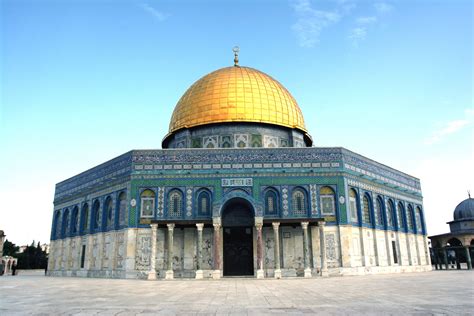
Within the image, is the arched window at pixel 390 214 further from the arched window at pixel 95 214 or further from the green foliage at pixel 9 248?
the green foliage at pixel 9 248

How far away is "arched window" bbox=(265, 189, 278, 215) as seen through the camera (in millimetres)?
21359

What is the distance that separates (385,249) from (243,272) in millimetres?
9064

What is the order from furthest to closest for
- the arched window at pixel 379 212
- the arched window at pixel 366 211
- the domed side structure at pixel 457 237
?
the domed side structure at pixel 457 237, the arched window at pixel 379 212, the arched window at pixel 366 211

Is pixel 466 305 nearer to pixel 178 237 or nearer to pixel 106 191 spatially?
pixel 178 237

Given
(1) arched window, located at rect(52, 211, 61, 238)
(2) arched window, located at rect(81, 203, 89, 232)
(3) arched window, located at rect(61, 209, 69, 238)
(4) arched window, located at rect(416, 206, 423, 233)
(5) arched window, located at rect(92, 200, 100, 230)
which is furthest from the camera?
(1) arched window, located at rect(52, 211, 61, 238)

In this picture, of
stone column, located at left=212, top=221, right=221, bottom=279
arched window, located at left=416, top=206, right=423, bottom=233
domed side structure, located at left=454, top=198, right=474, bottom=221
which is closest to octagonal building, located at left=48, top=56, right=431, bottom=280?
stone column, located at left=212, top=221, right=221, bottom=279

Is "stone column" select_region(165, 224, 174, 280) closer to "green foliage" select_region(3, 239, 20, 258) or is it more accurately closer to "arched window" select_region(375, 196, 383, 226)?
"arched window" select_region(375, 196, 383, 226)

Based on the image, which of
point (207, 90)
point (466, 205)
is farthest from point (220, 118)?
point (466, 205)

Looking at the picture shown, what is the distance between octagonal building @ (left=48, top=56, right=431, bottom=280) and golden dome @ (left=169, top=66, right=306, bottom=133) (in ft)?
0.37

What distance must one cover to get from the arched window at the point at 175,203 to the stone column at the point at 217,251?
2.37 metres

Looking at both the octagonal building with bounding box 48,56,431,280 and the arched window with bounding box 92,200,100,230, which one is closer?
the octagonal building with bounding box 48,56,431,280

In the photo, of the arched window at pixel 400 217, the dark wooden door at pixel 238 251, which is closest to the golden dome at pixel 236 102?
the dark wooden door at pixel 238 251

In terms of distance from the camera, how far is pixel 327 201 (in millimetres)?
21656

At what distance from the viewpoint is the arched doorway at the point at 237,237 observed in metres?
21.3
